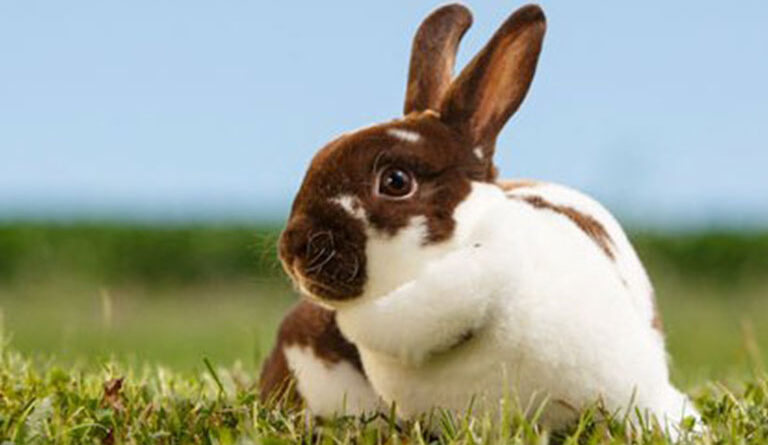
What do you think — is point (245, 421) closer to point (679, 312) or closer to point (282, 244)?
point (282, 244)

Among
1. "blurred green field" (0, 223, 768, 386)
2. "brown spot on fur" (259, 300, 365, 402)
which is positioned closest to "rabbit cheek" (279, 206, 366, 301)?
"brown spot on fur" (259, 300, 365, 402)

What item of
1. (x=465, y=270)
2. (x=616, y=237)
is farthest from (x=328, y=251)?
(x=616, y=237)

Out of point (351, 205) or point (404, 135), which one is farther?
point (404, 135)

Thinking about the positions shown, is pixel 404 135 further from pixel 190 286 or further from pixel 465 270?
pixel 190 286

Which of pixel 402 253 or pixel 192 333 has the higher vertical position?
pixel 402 253

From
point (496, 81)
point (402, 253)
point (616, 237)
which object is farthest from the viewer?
point (616, 237)

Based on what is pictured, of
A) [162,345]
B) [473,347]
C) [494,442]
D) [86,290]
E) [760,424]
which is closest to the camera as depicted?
[494,442]

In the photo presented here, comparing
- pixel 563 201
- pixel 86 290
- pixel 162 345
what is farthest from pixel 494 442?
pixel 86 290
